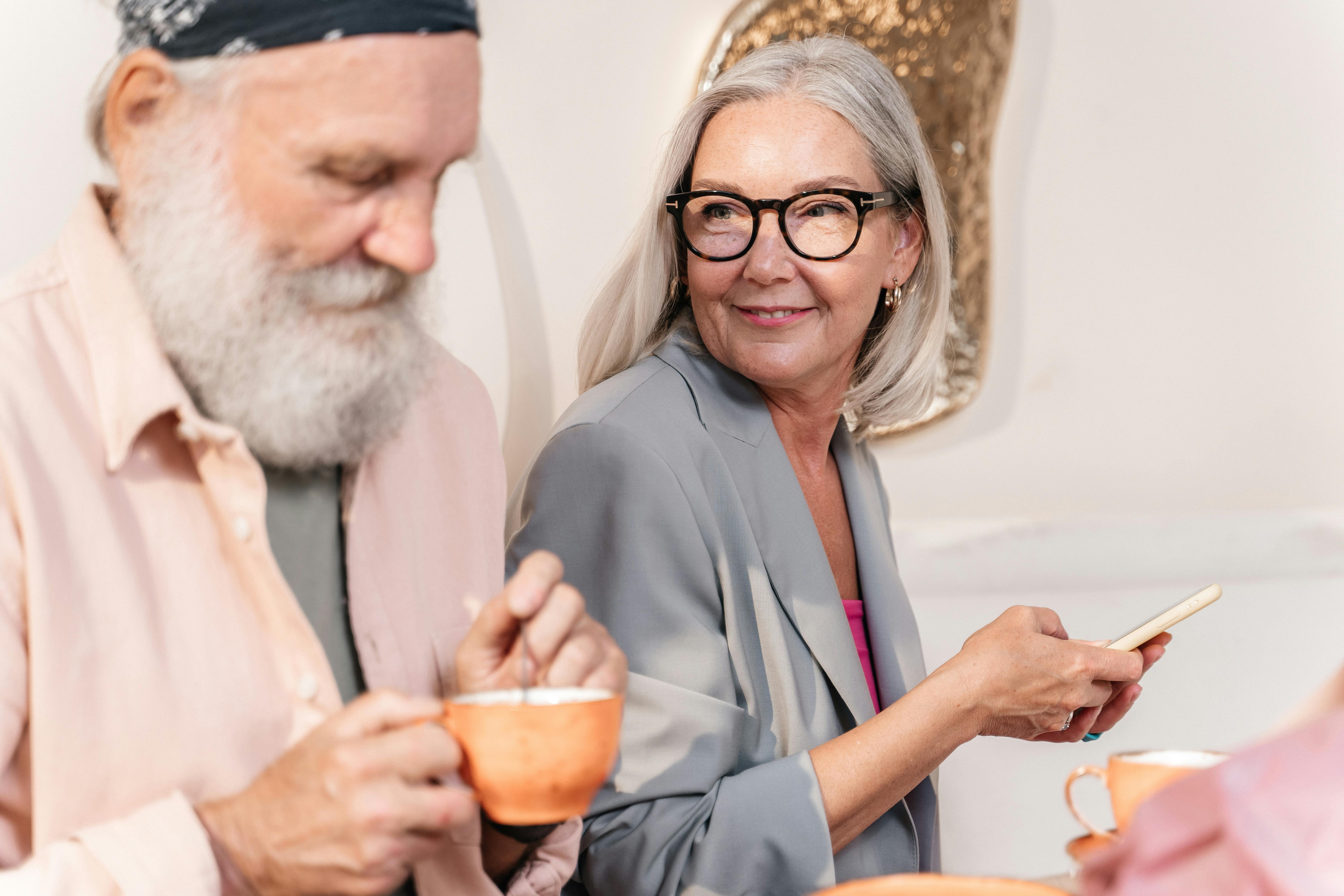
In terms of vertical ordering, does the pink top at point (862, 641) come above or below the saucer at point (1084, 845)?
below

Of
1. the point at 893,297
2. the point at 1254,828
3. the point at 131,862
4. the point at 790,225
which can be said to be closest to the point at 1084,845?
the point at 1254,828

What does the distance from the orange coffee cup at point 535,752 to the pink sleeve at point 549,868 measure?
30 centimetres

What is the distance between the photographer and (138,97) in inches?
28.3

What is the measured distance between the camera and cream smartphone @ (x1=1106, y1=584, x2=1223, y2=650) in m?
1.02

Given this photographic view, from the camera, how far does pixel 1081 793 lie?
2039mm

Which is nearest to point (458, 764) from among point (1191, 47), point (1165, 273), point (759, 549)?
point (759, 549)

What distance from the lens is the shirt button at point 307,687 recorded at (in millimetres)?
740

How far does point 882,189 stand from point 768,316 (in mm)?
230

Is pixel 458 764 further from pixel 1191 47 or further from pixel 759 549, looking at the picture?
pixel 1191 47

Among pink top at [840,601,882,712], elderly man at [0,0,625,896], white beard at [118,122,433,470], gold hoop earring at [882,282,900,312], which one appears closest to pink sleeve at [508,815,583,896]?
elderly man at [0,0,625,896]

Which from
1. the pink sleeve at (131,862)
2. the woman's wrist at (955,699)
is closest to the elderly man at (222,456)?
the pink sleeve at (131,862)

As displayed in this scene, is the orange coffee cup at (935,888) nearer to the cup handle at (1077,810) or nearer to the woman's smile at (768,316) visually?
the cup handle at (1077,810)

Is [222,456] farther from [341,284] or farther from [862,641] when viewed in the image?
[862,641]

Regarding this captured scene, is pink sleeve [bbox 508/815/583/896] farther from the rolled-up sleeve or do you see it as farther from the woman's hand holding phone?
the woman's hand holding phone
